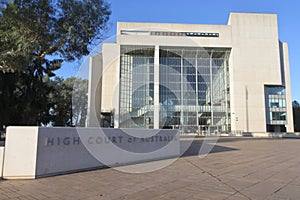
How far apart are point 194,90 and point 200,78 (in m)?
3.11

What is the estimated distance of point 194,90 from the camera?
49.5m

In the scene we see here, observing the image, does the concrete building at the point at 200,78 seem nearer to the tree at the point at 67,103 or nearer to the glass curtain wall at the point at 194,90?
the glass curtain wall at the point at 194,90

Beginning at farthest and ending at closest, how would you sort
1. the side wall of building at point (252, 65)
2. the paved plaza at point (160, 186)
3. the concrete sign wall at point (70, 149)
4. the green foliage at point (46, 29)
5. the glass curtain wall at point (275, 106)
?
the glass curtain wall at point (275, 106), the side wall of building at point (252, 65), the green foliage at point (46, 29), the concrete sign wall at point (70, 149), the paved plaza at point (160, 186)

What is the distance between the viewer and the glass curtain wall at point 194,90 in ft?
158

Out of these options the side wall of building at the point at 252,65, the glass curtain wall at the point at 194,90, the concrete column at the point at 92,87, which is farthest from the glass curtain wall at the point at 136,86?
the side wall of building at the point at 252,65

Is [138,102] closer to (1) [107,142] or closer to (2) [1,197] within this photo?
(1) [107,142]

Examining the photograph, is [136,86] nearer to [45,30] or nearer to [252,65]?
[252,65]

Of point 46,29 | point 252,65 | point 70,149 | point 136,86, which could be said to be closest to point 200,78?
point 252,65

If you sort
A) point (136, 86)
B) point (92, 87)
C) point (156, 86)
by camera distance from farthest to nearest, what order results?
point (136, 86) < point (156, 86) < point (92, 87)

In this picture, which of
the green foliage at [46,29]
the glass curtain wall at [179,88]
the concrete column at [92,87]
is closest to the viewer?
the green foliage at [46,29]

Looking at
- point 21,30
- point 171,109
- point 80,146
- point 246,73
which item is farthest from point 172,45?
point 80,146

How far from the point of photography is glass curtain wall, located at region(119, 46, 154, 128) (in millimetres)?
47188

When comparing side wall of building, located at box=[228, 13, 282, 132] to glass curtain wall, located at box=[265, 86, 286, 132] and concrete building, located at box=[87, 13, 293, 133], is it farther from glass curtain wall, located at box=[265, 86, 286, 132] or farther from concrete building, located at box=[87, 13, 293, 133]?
glass curtain wall, located at box=[265, 86, 286, 132]

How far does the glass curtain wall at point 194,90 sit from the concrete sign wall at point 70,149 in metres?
39.0
